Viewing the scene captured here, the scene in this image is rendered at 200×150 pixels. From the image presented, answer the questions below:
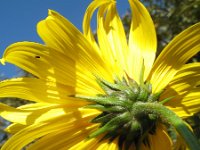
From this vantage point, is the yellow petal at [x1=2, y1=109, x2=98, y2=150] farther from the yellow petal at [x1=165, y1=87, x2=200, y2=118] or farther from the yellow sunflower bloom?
the yellow petal at [x1=165, y1=87, x2=200, y2=118]

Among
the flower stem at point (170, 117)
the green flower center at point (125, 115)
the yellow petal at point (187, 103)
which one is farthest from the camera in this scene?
the yellow petal at point (187, 103)

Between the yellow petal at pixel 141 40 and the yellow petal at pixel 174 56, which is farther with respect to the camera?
the yellow petal at pixel 141 40

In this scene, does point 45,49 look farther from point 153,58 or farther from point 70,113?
point 153,58

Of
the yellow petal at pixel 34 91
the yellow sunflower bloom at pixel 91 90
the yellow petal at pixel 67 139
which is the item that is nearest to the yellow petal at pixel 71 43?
the yellow sunflower bloom at pixel 91 90

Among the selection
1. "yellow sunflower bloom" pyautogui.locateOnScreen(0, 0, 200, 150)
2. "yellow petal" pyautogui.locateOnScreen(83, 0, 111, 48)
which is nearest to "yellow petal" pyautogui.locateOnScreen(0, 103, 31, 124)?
"yellow sunflower bloom" pyautogui.locateOnScreen(0, 0, 200, 150)

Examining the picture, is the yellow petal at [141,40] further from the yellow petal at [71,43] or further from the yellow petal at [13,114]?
the yellow petal at [13,114]

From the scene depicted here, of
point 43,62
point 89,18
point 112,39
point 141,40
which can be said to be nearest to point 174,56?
point 141,40
